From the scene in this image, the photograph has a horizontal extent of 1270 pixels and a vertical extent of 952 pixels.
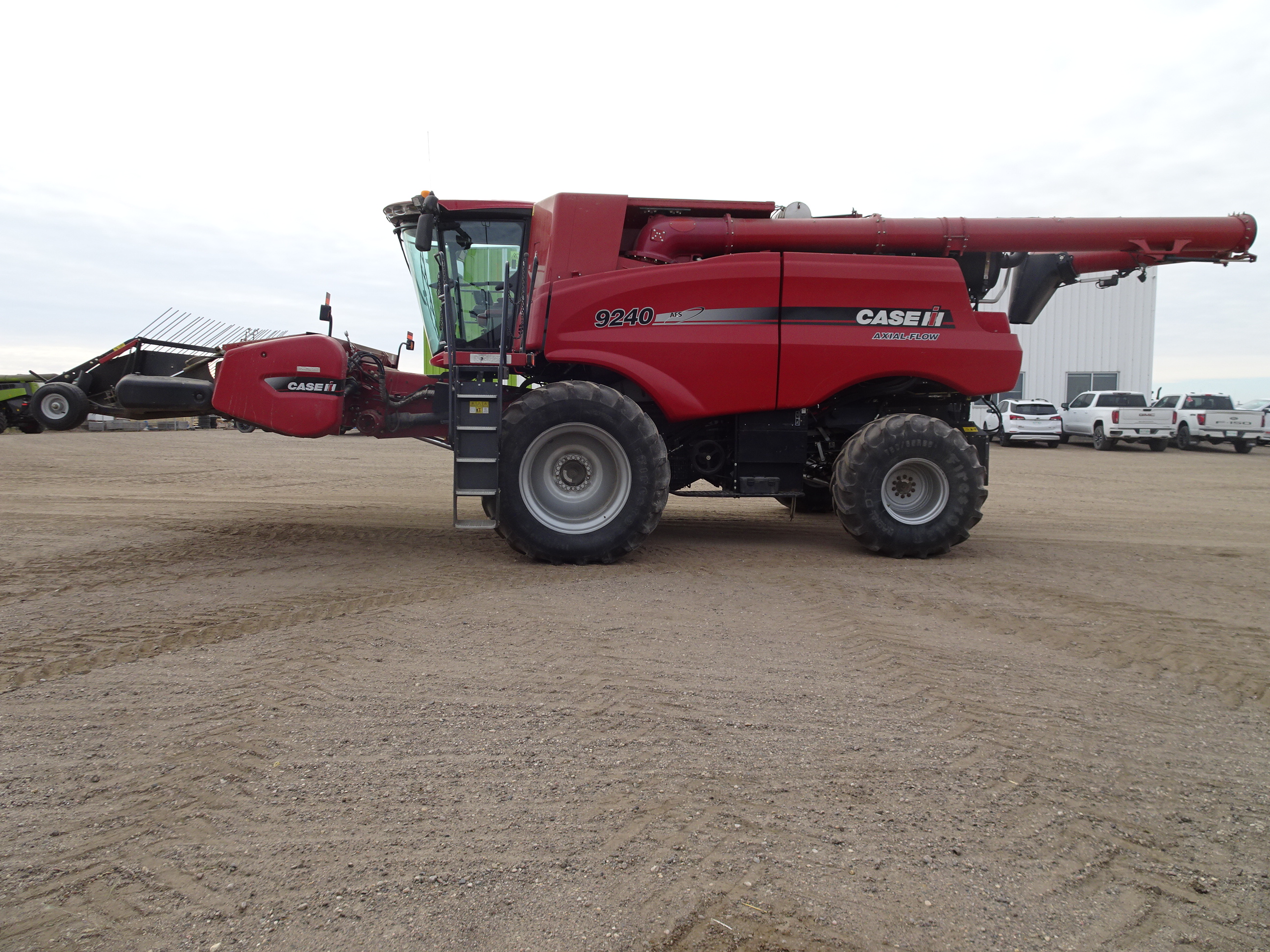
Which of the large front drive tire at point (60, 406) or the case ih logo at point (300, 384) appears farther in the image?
the large front drive tire at point (60, 406)

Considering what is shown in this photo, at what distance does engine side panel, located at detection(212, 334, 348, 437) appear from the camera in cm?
700

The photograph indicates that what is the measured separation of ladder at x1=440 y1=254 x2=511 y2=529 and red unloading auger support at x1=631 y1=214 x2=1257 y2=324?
64.1 inches

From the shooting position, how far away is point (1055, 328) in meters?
33.8

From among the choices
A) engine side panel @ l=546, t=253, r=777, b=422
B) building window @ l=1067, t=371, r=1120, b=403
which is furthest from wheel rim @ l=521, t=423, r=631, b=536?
building window @ l=1067, t=371, r=1120, b=403

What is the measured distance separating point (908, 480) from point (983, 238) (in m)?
2.27

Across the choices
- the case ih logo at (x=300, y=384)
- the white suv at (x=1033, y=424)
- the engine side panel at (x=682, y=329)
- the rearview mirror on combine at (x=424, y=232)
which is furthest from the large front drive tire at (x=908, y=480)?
the white suv at (x=1033, y=424)

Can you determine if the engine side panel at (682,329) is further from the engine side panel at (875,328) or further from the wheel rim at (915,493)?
the wheel rim at (915,493)

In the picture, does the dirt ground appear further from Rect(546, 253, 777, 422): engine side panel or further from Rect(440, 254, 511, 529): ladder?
Rect(546, 253, 777, 422): engine side panel

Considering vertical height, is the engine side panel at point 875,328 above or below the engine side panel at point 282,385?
above

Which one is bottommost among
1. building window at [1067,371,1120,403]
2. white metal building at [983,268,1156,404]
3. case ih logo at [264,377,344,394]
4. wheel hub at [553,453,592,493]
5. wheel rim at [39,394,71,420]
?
wheel hub at [553,453,592,493]

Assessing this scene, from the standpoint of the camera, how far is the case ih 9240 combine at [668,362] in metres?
6.94

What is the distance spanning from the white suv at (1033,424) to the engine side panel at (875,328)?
18475 mm

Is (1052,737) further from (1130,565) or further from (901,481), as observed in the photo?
(1130,565)

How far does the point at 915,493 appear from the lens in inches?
301
